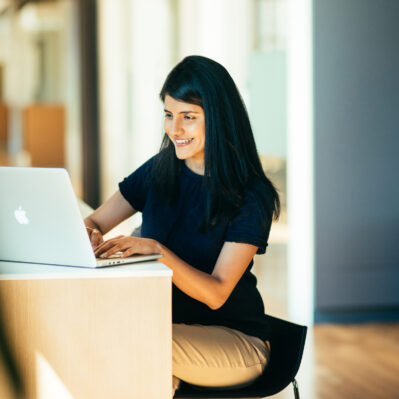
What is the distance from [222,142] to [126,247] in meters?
0.47

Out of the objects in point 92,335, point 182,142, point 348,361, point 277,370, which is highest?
point 182,142

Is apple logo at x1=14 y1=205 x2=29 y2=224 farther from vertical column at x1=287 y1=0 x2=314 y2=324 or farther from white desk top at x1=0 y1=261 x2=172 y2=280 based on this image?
vertical column at x1=287 y1=0 x2=314 y2=324

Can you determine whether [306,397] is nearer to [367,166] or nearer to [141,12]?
[367,166]

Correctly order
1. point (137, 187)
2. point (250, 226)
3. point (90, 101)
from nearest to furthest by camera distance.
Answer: point (250, 226) < point (137, 187) < point (90, 101)

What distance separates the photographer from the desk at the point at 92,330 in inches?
51.6

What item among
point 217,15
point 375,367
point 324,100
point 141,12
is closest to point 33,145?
point 141,12

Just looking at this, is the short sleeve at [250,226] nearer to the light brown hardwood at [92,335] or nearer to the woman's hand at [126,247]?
the woman's hand at [126,247]

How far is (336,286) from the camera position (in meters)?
3.90

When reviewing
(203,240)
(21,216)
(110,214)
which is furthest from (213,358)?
(110,214)

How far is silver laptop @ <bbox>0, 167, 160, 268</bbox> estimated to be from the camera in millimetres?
1337

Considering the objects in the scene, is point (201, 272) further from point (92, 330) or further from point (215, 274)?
point (92, 330)

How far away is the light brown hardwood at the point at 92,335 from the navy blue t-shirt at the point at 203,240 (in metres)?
0.39

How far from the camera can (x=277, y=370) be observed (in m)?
1.73

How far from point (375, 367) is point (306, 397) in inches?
21.4
